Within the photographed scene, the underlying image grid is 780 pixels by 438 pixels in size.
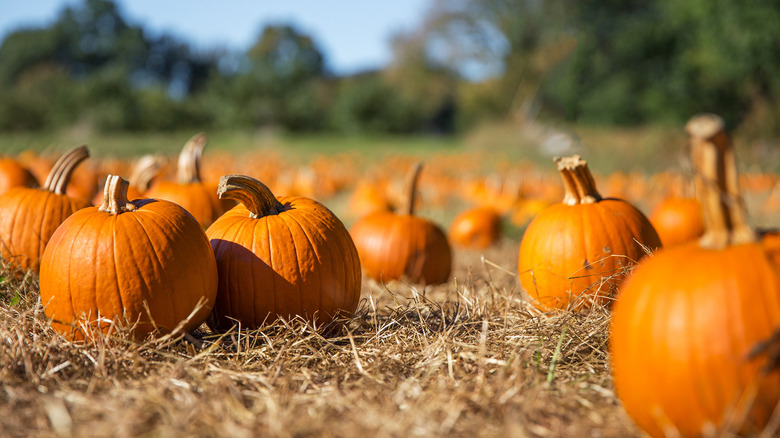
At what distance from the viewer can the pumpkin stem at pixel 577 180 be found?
3133mm

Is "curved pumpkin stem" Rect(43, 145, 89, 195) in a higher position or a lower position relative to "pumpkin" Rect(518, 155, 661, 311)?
higher

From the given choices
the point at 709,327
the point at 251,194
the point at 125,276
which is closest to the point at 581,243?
the point at 709,327

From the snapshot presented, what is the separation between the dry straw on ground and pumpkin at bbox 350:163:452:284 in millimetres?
1654

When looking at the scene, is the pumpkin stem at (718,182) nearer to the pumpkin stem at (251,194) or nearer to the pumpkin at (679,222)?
the pumpkin stem at (251,194)

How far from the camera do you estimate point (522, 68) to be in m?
36.5

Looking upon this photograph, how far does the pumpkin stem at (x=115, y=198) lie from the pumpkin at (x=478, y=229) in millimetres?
4662

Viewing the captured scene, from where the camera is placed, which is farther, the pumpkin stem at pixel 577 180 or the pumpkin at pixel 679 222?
the pumpkin at pixel 679 222

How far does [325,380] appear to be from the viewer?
2279mm

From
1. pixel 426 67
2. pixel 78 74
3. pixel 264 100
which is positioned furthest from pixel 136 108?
Answer: pixel 78 74

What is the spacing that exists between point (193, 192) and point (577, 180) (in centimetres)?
248

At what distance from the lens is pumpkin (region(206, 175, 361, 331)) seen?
2.69m

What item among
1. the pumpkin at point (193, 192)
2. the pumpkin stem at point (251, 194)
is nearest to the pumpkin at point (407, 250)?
the pumpkin at point (193, 192)

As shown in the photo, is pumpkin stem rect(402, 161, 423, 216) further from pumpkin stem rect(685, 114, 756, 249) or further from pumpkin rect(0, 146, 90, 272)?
pumpkin stem rect(685, 114, 756, 249)

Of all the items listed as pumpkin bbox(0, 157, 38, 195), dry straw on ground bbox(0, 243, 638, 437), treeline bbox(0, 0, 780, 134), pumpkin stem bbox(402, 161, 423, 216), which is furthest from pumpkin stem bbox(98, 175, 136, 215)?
treeline bbox(0, 0, 780, 134)
